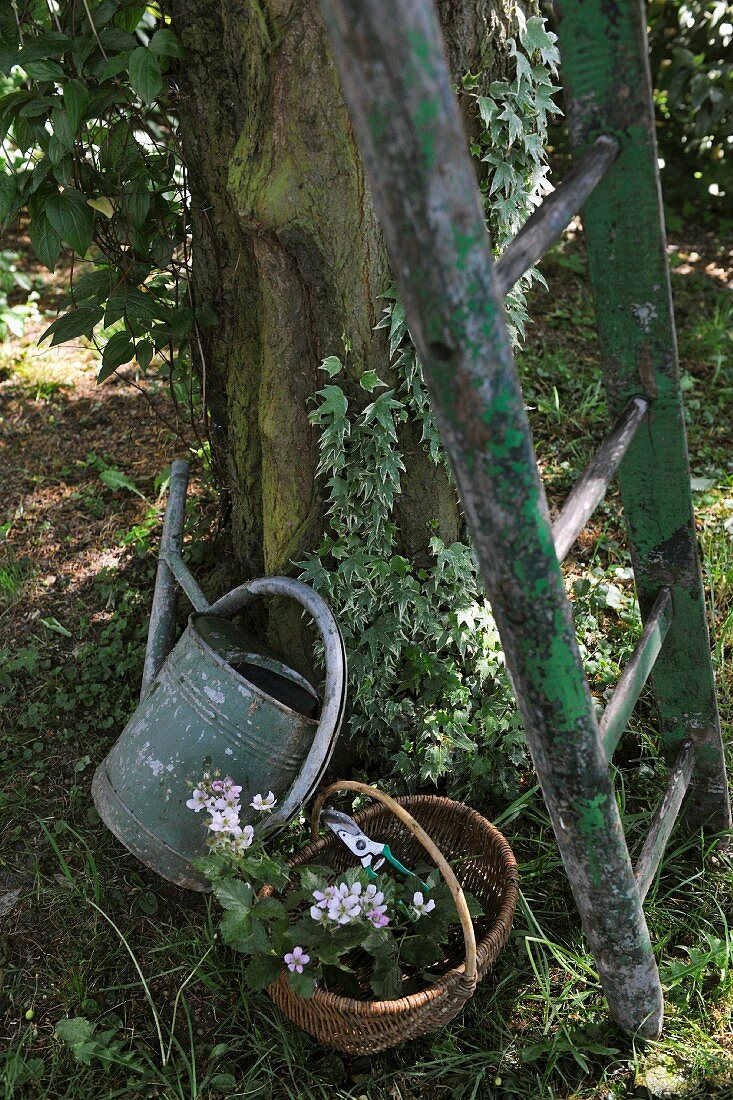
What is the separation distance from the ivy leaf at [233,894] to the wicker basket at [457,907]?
8 centimetres

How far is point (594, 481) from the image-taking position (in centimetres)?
128

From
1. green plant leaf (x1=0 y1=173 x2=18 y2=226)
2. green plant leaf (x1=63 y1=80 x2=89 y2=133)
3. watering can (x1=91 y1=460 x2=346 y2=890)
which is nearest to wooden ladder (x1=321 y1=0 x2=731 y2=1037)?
watering can (x1=91 y1=460 x2=346 y2=890)

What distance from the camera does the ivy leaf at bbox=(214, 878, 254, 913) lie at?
1.63 m

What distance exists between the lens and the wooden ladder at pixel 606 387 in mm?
861

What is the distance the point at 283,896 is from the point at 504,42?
5.45 feet

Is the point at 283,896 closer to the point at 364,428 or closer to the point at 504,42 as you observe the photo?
the point at 364,428

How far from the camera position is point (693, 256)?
411cm

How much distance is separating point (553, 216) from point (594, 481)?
362 mm

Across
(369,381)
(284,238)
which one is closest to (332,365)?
(369,381)

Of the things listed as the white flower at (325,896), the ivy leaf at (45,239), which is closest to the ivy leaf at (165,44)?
the ivy leaf at (45,239)

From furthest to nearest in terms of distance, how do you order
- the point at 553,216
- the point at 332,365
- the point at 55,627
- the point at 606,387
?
the point at 55,627
the point at 332,365
the point at 606,387
the point at 553,216

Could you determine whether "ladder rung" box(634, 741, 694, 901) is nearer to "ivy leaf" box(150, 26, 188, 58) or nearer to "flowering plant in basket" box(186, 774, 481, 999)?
"flowering plant in basket" box(186, 774, 481, 999)

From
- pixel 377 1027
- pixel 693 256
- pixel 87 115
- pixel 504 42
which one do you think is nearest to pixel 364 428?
pixel 504 42

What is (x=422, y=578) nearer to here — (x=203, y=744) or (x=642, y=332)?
(x=203, y=744)
